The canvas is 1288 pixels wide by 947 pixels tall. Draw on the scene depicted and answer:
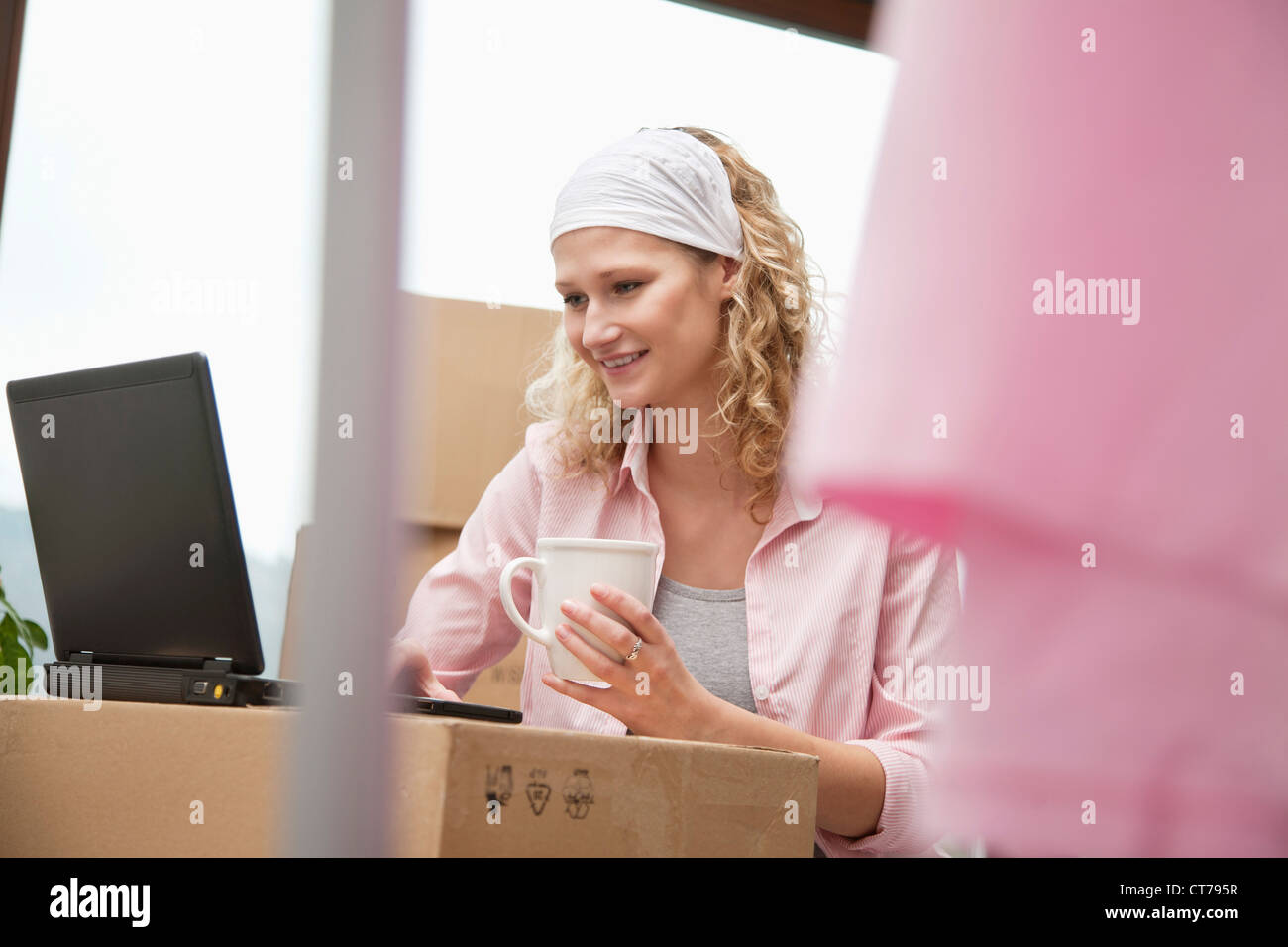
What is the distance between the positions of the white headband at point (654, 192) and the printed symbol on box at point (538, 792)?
0.89 meters

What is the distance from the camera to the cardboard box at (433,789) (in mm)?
443

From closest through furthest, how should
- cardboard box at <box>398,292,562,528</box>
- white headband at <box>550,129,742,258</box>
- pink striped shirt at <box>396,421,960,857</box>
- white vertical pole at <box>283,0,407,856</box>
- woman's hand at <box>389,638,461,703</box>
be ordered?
white vertical pole at <box>283,0,407,856</box> < woman's hand at <box>389,638,461,703</box> < pink striped shirt at <box>396,421,960,857</box> < white headband at <box>550,129,742,258</box> < cardboard box at <box>398,292,562,528</box>

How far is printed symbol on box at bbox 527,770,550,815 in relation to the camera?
0.47m

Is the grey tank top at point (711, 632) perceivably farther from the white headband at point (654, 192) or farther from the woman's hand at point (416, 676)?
the white headband at point (654, 192)

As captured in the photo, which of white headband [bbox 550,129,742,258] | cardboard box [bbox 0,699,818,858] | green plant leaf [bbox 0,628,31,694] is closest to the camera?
cardboard box [bbox 0,699,818,858]

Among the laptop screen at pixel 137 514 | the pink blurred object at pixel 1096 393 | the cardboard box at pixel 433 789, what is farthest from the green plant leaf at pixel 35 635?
the pink blurred object at pixel 1096 393

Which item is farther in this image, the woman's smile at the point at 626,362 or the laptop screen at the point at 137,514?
the woman's smile at the point at 626,362

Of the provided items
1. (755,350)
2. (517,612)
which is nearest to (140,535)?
(517,612)

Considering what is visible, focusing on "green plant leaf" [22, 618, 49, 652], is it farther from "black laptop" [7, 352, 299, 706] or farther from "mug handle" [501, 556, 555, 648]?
"mug handle" [501, 556, 555, 648]

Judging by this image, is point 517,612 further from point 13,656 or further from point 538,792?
point 13,656

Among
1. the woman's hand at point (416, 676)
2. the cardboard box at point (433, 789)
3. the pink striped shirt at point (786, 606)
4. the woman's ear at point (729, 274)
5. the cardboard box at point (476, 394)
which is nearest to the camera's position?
the cardboard box at point (433, 789)

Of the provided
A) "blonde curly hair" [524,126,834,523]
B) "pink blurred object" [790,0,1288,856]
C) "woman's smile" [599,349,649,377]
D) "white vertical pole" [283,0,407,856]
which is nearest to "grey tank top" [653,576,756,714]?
"blonde curly hair" [524,126,834,523]

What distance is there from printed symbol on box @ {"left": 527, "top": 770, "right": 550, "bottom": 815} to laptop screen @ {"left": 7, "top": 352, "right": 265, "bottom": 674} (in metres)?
0.33

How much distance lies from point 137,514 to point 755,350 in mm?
818
